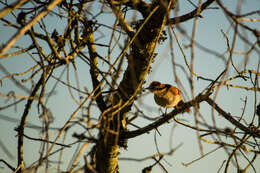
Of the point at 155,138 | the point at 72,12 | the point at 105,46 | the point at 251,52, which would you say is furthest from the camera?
the point at 155,138

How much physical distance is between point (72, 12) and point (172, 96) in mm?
2369

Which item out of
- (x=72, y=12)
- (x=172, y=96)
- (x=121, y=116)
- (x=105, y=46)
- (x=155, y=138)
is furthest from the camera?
(x=172, y=96)

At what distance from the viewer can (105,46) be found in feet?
6.64

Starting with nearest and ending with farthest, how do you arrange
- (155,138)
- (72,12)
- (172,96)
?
(72,12)
(155,138)
(172,96)

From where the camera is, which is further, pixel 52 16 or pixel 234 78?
pixel 234 78

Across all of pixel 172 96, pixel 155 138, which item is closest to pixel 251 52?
pixel 155 138

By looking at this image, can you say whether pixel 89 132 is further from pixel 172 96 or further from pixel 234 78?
pixel 172 96

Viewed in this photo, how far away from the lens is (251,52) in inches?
48.0

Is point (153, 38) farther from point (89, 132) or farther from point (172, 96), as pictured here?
point (172, 96)

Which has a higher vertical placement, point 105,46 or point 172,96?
point 172,96

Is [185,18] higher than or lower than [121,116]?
higher

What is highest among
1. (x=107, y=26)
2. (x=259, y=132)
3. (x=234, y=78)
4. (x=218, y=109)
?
(x=107, y=26)

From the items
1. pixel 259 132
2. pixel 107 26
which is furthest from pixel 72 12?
pixel 259 132

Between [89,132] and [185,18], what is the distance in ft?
4.43
